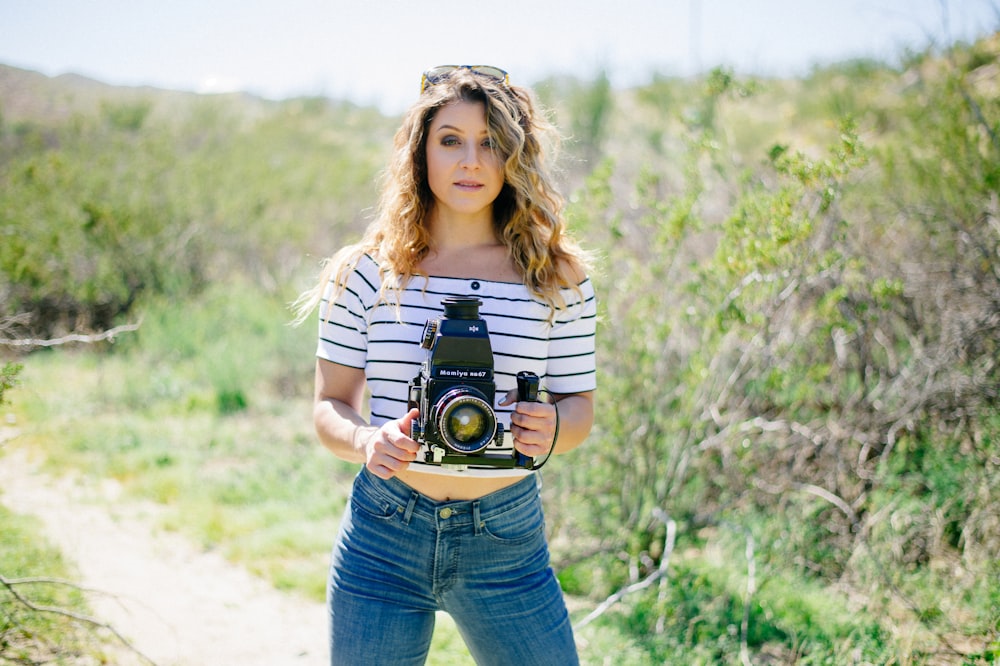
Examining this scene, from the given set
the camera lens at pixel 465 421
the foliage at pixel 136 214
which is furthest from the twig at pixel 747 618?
the foliage at pixel 136 214

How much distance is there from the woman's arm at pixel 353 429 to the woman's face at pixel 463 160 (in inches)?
19.3

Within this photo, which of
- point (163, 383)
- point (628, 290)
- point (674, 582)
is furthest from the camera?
point (163, 383)

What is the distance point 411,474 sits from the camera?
5.51ft

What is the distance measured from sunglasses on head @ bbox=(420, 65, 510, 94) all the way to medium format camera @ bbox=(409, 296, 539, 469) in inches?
25.1

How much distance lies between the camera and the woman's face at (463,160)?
179 centimetres

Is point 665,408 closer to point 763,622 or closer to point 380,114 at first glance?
point 763,622

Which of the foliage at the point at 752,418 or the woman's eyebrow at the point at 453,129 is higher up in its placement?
the woman's eyebrow at the point at 453,129

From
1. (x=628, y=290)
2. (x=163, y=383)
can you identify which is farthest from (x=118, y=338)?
(x=628, y=290)

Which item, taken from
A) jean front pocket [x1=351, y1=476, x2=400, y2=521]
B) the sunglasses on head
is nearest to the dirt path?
jean front pocket [x1=351, y1=476, x2=400, y2=521]

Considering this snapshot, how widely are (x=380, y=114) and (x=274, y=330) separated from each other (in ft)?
50.5

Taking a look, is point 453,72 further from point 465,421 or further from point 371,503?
point 371,503

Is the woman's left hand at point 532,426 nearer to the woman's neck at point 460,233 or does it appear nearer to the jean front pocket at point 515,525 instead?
the jean front pocket at point 515,525

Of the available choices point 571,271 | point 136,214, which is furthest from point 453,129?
point 136,214

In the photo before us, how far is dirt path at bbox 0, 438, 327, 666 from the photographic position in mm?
2990
